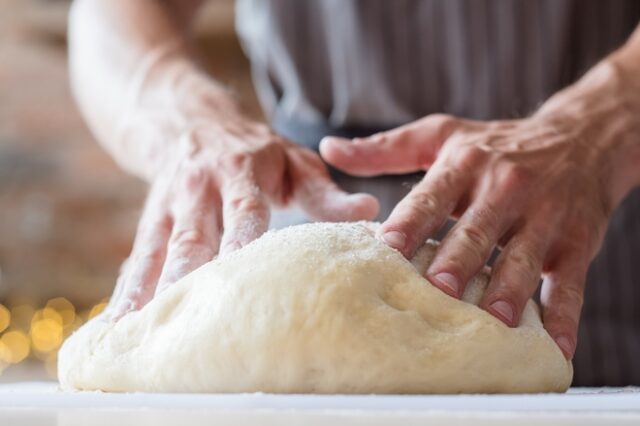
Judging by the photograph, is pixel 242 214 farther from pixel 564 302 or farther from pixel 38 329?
pixel 38 329

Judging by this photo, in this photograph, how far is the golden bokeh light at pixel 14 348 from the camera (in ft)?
11.9

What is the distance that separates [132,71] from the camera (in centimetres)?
123

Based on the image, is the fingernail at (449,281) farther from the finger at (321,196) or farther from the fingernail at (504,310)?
the finger at (321,196)

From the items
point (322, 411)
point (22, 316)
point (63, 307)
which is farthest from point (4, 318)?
point (322, 411)

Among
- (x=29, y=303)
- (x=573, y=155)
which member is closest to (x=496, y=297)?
(x=573, y=155)

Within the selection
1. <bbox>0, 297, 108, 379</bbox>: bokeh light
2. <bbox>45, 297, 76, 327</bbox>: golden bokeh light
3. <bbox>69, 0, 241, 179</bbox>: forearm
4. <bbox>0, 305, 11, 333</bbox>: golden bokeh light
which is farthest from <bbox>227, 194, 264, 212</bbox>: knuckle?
<bbox>45, 297, 76, 327</bbox>: golden bokeh light

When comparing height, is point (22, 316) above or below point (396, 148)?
below

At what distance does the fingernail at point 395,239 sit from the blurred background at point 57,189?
129 inches

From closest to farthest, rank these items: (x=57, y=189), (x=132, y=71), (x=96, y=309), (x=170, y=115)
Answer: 1. (x=170, y=115)
2. (x=132, y=71)
3. (x=96, y=309)
4. (x=57, y=189)

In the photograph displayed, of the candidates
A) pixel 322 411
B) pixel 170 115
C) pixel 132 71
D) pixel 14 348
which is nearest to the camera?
pixel 322 411

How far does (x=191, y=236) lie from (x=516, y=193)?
0.30 meters

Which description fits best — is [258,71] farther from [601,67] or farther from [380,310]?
[380,310]

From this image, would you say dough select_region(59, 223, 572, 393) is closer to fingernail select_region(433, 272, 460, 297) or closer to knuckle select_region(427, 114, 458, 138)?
fingernail select_region(433, 272, 460, 297)

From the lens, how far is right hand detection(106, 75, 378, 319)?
2.75 ft
